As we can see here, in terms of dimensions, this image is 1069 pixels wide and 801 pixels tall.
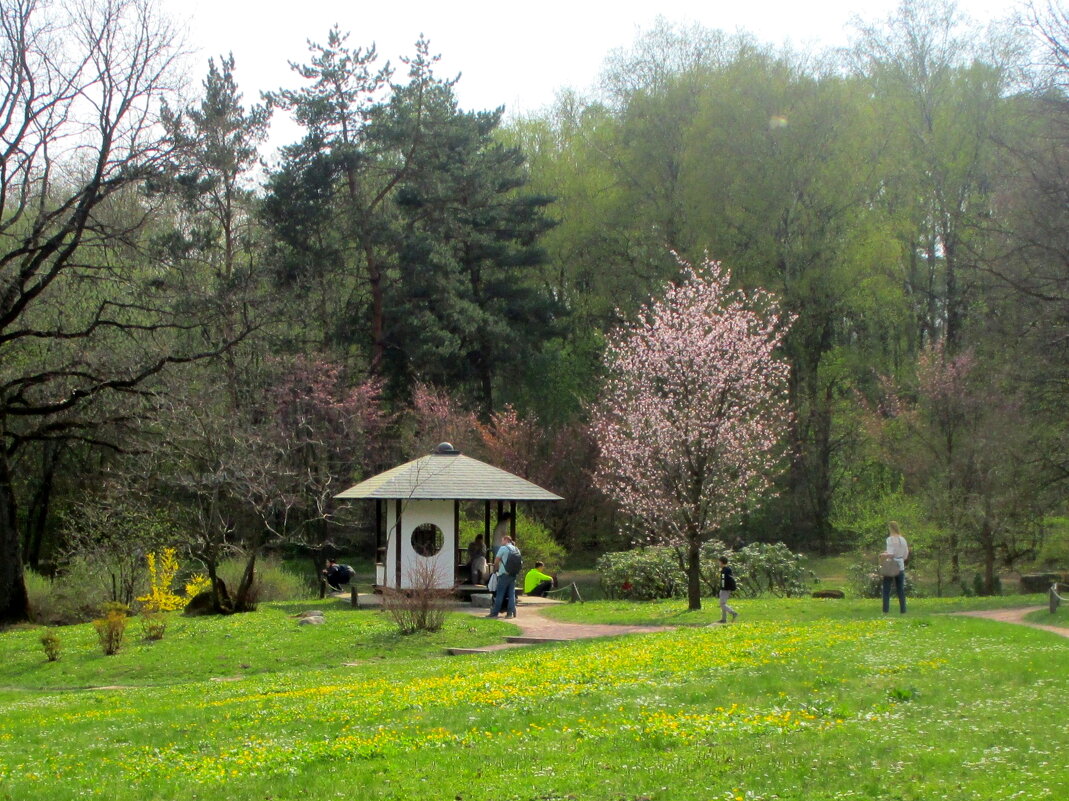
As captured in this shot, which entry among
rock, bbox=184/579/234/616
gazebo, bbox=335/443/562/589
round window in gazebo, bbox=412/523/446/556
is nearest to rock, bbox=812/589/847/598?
gazebo, bbox=335/443/562/589

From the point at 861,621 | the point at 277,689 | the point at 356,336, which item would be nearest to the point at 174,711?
the point at 277,689

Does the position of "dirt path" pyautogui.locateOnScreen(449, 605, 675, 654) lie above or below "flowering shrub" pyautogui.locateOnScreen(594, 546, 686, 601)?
below

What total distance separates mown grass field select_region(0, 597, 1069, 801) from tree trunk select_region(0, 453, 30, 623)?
9.32 m

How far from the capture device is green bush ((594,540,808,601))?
29.0 meters

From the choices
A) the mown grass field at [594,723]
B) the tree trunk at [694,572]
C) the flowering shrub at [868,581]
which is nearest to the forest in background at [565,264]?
the flowering shrub at [868,581]

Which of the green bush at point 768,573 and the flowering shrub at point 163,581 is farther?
the green bush at point 768,573

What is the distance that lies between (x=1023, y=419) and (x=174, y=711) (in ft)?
73.9

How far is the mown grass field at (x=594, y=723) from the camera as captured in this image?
747cm

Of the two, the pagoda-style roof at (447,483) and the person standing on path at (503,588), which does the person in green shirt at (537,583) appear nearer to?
the pagoda-style roof at (447,483)

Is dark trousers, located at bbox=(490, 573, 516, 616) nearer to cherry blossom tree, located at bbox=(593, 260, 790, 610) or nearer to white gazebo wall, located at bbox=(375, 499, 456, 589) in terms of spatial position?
cherry blossom tree, located at bbox=(593, 260, 790, 610)

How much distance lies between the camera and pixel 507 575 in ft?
73.3

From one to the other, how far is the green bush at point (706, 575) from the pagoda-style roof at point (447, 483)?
402 cm

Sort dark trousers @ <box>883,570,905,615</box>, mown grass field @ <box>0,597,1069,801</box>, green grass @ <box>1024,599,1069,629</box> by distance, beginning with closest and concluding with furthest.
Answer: mown grass field @ <box>0,597,1069,801</box>, green grass @ <box>1024,599,1069,629</box>, dark trousers @ <box>883,570,905,615</box>

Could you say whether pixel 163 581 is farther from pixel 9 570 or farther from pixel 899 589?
pixel 899 589
